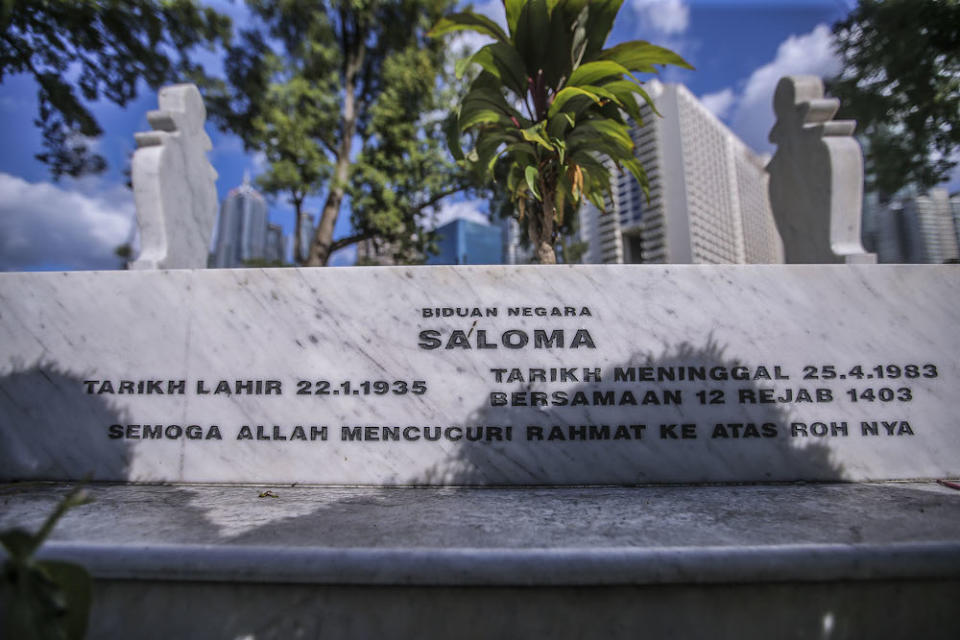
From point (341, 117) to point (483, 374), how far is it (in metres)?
14.0

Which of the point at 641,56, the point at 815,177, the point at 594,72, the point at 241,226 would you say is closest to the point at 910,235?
the point at 815,177

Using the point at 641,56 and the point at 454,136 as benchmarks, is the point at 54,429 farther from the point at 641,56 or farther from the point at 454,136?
the point at 641,56

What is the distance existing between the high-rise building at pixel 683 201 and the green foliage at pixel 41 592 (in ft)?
84.4

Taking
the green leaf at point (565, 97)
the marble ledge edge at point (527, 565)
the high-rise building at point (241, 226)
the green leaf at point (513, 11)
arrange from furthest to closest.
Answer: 1. the high-rise building at point (241, 226)
2. the green leaf at point (513, 11)
3. the green leaf at point (565, 97)
4. the marble ledge edge at point (527, 565)

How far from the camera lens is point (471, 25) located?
173 inches

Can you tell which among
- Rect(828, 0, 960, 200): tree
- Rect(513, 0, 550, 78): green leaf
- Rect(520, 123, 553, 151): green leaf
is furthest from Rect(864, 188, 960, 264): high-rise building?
Rect(520, 123, 553, 151): green leaf

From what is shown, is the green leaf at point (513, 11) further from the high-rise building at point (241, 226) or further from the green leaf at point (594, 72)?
the high-rise building at point (241, 226)

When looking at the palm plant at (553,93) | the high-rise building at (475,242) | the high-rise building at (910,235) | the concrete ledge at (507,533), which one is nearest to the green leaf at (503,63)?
the palm plant at (553,93)

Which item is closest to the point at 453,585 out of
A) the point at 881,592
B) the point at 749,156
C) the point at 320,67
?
the point at 881,592

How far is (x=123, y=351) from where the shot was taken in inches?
133

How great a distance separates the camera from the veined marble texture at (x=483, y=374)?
3.15 metres

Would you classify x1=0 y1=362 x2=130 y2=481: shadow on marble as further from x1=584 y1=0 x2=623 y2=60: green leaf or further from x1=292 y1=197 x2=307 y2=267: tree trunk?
x1=292 y1=197 x2=307 y2=267: tree trunk

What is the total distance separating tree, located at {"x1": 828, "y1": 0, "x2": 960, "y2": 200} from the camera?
10.5 meters

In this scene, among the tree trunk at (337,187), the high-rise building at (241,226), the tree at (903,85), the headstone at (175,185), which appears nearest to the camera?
the headstone at (175,185)
